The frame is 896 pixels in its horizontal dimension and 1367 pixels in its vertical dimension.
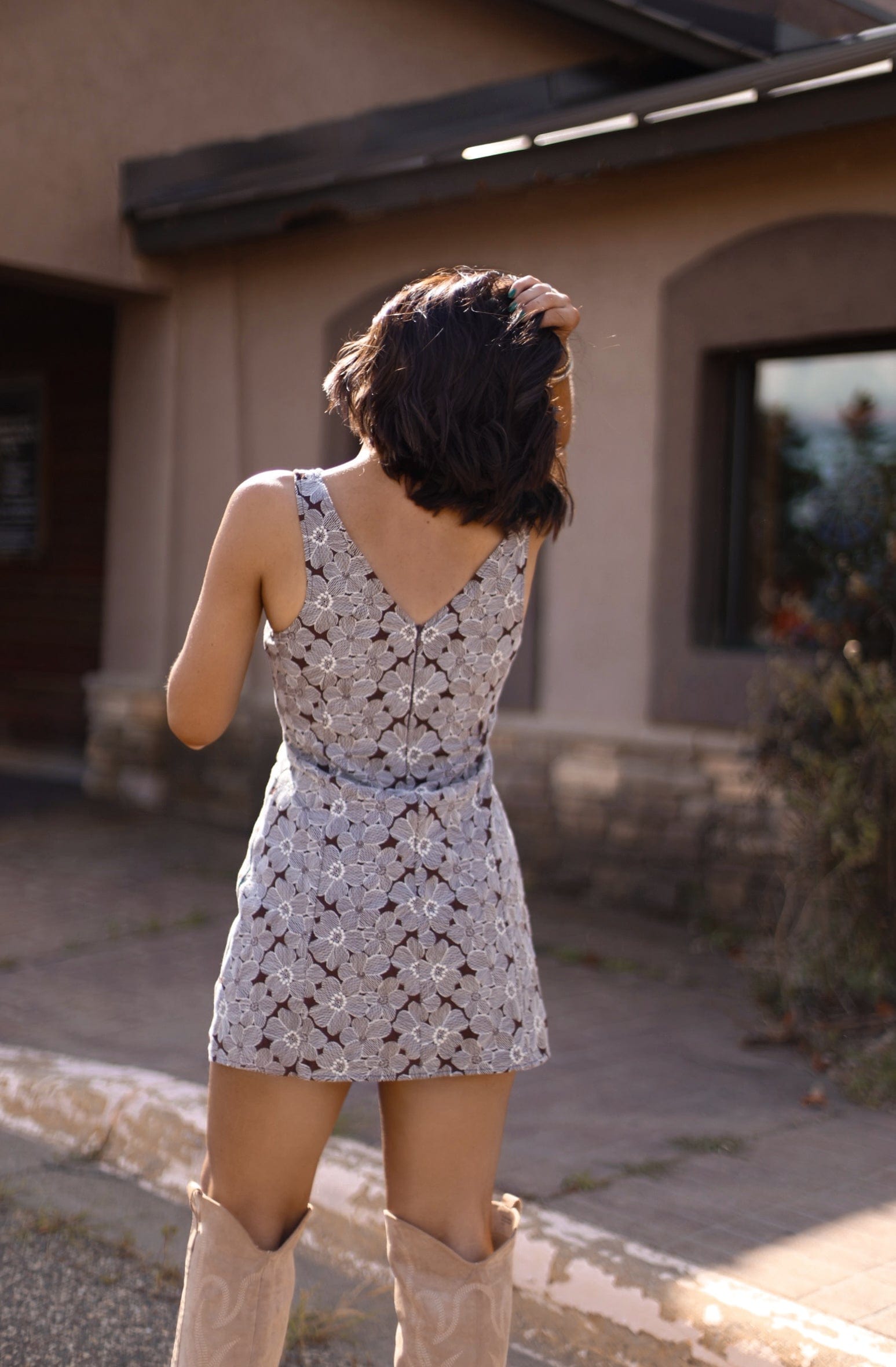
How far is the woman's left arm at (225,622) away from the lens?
1.93 m

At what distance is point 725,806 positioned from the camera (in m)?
6.30

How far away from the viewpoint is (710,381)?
21.8 feet

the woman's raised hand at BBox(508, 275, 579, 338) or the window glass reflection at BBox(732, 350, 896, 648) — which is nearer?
the woman's raised hand at BBox(508, 275, 579, 338)

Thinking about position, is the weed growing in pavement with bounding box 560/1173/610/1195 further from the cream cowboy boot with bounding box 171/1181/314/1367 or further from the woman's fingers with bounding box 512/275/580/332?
the woman's fingers with bounding box 512/275/580/332

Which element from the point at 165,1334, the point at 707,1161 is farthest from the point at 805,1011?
the point at 165,1334

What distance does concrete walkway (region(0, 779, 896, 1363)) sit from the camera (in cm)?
336

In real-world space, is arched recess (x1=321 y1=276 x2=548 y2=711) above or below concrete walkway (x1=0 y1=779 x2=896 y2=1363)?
above

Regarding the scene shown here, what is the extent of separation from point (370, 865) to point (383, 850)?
0.08ft

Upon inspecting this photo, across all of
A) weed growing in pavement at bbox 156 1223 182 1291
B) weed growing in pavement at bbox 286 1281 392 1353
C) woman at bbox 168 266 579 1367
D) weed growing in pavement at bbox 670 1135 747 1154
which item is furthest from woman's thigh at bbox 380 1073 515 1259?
weed growing in pavement at bbox 670 1135 747 1154

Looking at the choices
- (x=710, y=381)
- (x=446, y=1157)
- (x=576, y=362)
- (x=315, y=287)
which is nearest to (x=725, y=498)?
(x=710, y=381)

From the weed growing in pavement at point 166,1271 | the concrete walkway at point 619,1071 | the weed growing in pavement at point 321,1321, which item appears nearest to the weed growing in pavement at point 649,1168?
the concrete walkway at point 619,1071

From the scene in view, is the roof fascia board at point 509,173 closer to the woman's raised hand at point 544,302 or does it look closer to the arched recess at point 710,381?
the arched recess at point 710,381

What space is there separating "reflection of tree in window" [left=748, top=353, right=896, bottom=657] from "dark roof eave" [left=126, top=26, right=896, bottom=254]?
1089 mm

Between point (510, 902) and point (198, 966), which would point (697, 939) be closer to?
point (198, 966)
